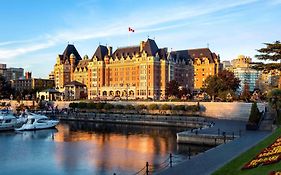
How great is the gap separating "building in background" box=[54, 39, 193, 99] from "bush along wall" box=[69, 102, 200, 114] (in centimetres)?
3539

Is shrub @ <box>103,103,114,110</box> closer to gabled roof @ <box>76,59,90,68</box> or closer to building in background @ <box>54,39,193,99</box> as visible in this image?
building in background @ <box>54,39,193,99</box>

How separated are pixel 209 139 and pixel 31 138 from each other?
2402 centimetres

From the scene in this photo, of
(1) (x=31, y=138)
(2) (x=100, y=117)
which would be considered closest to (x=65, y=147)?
(1) (x=31, y=138)

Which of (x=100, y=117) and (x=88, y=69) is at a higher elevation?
(x=88, y=69)

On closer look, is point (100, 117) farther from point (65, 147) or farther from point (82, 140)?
point (65, 147)

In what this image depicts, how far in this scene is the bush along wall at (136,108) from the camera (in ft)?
228

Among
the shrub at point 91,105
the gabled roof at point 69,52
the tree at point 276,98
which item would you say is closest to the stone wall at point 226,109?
the tree at point 276,98

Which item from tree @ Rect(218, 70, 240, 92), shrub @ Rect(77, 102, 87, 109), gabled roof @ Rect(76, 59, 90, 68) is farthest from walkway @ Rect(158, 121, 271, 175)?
gabled roof @ Rect(76, 59, 90, 68)

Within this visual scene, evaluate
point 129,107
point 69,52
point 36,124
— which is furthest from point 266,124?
point 69,52

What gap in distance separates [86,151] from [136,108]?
4227cm

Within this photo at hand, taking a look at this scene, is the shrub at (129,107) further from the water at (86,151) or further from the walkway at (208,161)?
the walkway at (208,161)

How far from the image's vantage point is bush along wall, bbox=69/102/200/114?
69.5 m

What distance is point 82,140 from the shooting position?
44.2m

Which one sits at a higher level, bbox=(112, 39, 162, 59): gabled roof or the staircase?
bbox=(112, 39, 162, 59): gabled roof
